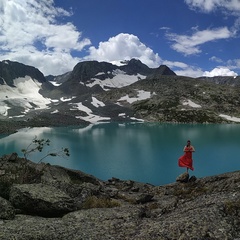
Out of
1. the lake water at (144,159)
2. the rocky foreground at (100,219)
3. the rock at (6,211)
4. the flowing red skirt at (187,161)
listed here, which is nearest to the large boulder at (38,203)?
the rocky foreground at (100,219)

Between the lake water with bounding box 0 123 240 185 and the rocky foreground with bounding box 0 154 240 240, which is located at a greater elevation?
the rocky foreground with bounding box 0 154 240 240

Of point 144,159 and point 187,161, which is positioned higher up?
point 187,161

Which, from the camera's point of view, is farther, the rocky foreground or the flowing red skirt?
the flowing red skirt

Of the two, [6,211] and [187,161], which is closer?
[6,211]

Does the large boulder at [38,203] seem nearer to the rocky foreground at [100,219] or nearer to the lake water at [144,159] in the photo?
the rocky foreground at [100,219]

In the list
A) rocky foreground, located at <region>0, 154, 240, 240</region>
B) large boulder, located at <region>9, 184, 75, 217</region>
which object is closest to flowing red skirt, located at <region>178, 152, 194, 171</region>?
rocky foreground, located at <region>0, 154, 240, 240</region>

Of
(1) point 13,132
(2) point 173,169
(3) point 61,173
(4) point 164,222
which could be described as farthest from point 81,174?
(1) point 13,132

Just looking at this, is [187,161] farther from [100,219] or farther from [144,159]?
[144,159]

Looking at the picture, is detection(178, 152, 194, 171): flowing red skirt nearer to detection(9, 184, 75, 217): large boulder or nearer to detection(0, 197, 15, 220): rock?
detection(9, 184, 75, 217): large boulder

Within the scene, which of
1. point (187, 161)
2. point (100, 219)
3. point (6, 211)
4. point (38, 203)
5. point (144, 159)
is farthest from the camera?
point (144, 159)

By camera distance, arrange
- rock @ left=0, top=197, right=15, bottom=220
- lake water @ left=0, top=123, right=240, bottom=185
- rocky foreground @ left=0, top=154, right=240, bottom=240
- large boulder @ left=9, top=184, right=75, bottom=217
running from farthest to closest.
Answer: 1. lake water @ left=0, top=123, right=240, bottom=185
2. large boulder @ left=9, top=184, right=75, bottom=217
3. rock @ left=0, top=197, right=15, bottom=220
4. rocky foreground @ left=0, top=154, right=240, bottom=240

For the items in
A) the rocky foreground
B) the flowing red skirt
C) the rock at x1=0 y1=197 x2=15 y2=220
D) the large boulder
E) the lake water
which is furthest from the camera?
the lake water

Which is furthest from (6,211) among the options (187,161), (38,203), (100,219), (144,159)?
(144,159)

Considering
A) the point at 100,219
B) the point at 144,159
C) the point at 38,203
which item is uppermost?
the point at 38,203
